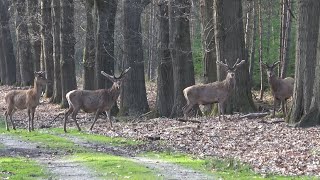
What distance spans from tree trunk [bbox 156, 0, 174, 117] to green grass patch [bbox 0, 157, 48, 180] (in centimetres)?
1266

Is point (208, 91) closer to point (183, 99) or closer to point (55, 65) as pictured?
point (183, 99)

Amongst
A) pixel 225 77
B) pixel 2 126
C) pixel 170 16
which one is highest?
pixel 170 16

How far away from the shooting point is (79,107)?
84.8ft

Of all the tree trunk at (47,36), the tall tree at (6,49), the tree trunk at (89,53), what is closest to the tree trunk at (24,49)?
the tall tree at (6,49)

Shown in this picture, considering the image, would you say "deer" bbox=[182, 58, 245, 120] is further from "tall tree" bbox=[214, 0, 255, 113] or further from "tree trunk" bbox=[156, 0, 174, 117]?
"tree trunk" bbox=[156, 0, 174, 117]

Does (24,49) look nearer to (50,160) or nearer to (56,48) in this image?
(56,48)

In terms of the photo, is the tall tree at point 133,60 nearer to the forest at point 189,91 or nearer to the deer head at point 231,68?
the forest at point 189,91

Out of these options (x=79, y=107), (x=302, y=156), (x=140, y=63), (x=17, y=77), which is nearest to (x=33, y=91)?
(x=79, y=107)

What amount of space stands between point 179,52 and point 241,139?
348 inches

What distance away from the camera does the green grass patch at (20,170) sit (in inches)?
575

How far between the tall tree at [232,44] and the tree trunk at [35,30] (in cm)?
2038

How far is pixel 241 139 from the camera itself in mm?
20172

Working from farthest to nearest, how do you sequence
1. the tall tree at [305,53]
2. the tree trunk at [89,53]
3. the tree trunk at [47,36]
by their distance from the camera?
the tree trunk at [47,36] → the tree trunk at [89,53] → the tall tree at [305,53]

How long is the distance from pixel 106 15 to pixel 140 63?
3.29 m
